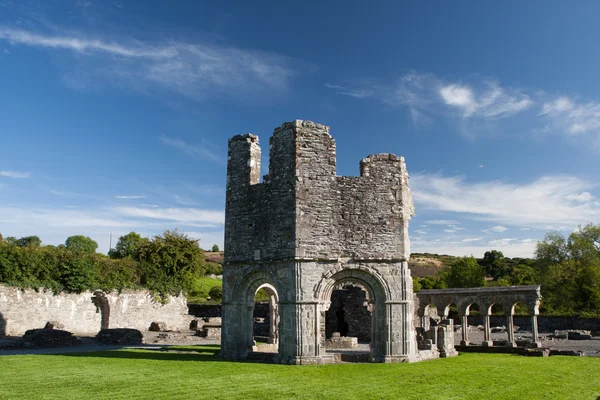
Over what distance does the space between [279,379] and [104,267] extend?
20.5 metres

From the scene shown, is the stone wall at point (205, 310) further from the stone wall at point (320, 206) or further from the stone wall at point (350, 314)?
the stone wall at point (320, 206)

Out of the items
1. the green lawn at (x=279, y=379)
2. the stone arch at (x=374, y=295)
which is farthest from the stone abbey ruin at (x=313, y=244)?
the green lawn at (x=279, y=379)

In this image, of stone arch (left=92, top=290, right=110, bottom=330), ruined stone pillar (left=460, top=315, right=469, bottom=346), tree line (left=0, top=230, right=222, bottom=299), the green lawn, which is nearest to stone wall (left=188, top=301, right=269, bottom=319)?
tree line (left=0, top=230, right=222, bottom=299)

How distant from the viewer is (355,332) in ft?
90.2

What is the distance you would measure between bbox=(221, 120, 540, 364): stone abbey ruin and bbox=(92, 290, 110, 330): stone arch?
47.0 ft

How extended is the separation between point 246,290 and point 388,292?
15.8ft

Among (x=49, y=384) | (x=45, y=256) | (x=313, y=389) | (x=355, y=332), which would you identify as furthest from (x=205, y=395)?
(x=45, y=256)

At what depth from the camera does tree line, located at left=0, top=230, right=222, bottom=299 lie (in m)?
25.5

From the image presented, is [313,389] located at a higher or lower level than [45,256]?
lower

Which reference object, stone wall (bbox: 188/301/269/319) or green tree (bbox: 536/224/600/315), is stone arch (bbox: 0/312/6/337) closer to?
stone wall (bbox: 188/301/269/319)

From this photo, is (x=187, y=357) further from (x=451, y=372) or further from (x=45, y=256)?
(x=45, y=256)

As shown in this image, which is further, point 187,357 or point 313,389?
point 187,357

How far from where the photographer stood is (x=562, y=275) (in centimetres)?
4909

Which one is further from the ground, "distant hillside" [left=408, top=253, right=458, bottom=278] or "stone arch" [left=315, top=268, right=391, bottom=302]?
"distant hillside" [left=408, top=253, right=458, bottom=278]
